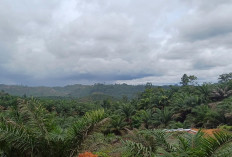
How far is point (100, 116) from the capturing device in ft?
14.0

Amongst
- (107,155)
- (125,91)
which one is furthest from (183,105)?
(125,91)

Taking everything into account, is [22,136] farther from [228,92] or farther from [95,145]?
[228,92]

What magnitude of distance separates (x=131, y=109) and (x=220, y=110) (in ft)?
32.7

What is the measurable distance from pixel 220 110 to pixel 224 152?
59.6 feet

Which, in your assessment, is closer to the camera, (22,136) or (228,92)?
(22,136)

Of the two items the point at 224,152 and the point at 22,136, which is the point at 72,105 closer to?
the point at 22,136

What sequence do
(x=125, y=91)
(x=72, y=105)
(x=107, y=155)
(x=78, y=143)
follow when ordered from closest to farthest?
1. (x=78, y=143)
2. (x=107, y=155)
3. (x=72, y=105)
4. (x=125, y=91)

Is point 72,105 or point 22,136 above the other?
point 22,136

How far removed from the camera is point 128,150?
372 centimetres

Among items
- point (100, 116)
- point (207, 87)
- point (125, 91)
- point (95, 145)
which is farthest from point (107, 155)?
point (125, 91)

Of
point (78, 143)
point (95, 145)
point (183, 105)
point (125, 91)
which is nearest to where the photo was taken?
point (78, 143)

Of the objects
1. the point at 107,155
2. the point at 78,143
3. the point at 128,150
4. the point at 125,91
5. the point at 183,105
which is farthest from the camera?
the point at 125,91

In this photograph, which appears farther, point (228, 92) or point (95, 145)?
point (228, 92)

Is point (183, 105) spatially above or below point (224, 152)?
below
